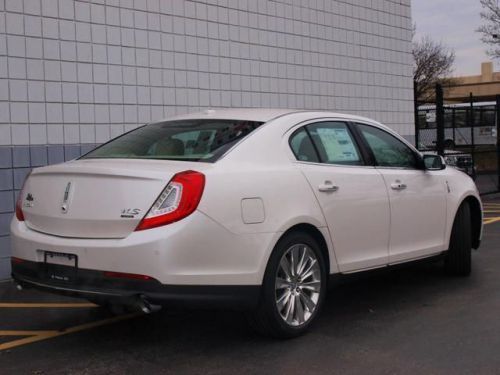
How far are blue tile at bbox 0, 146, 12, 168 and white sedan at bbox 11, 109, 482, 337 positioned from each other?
2348 millimetres

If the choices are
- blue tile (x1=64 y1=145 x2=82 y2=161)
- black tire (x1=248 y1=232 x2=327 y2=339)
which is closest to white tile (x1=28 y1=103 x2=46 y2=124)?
blue tile (x1=64 y1=145 x2=82 y2=161)

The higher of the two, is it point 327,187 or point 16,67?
point 16,67

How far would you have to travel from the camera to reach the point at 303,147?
5.00 m

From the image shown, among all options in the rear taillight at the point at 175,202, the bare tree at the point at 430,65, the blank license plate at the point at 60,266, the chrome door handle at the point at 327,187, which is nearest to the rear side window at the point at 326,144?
the chrome door handle at the point at 327,187

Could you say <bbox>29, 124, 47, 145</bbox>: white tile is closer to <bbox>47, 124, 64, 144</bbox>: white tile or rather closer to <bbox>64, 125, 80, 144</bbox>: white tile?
<bbox>47, 124, 64, 144</bbox>: white tile

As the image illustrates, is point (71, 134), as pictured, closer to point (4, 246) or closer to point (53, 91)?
point (53, 91)

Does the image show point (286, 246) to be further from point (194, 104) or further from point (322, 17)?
point (322, 17)

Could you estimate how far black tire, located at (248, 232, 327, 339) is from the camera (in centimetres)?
437

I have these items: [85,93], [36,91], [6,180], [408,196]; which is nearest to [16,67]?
[36,91]

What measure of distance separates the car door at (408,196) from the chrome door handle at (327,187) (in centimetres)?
74

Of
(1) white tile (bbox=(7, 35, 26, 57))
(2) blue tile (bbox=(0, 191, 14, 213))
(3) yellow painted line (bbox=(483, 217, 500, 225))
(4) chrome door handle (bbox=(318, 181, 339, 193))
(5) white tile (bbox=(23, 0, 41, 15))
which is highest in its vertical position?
(5) white tile (bbox=(23, 0, 41, 15))

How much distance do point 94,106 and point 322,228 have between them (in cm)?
406

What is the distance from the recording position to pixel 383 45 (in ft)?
41.4

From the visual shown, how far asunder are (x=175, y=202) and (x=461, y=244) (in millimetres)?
3507
